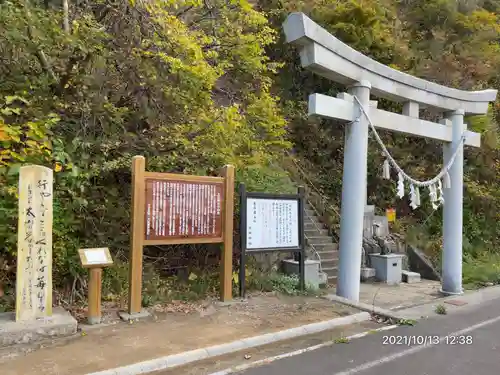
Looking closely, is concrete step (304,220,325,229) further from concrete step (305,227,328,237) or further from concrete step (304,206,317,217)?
concrete step (304,206,317,217)

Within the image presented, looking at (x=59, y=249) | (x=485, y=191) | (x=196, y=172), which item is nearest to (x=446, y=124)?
(x=196, y=172)

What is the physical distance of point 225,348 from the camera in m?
5.22

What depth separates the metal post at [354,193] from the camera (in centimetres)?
759

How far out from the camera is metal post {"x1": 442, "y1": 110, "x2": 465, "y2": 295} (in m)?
9.24

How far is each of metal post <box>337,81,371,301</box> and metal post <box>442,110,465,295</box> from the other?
2.81 meters

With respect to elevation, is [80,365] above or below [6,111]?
below

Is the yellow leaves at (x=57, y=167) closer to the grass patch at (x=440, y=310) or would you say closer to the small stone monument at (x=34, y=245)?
the small stone monument at (x=34, y=245)

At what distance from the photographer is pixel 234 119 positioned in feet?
28.1

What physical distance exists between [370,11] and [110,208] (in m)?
11.8

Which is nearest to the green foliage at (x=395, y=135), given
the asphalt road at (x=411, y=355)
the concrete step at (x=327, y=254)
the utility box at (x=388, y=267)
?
the concrete step at (x=327, y=254)

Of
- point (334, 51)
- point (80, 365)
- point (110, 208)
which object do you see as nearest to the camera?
point (80, 365)

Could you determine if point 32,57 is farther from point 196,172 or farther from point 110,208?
point 196,172
